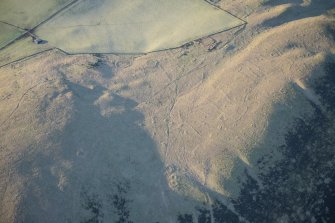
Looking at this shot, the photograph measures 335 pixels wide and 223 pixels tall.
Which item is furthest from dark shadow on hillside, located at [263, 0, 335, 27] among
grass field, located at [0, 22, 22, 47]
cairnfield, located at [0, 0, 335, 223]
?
grass field, located at [0, 22, 22, 47]

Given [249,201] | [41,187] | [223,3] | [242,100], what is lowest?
[249,201]

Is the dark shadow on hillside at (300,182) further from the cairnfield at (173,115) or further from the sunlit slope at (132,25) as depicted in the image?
the sunlit slope at (132,25)

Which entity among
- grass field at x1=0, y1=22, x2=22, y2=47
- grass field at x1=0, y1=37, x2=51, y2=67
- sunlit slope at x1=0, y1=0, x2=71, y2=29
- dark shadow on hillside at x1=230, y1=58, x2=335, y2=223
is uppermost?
sunlit slope at x1=0, y1=0, x2=71, y2=29

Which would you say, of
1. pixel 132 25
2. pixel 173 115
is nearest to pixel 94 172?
pixel 173 115

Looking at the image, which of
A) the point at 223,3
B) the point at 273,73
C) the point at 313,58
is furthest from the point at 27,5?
the point at 313,58

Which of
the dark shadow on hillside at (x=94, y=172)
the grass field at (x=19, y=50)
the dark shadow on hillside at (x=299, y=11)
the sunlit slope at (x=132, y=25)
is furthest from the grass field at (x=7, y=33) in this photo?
the dark shadow on hillside at (x=299, y=11)

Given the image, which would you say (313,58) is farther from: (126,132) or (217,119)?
(126,132)

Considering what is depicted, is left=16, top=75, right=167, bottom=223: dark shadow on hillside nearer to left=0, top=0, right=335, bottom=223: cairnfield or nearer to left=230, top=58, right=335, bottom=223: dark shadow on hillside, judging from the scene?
left=0, top=0, right=335, bottom=223: cairnfield
